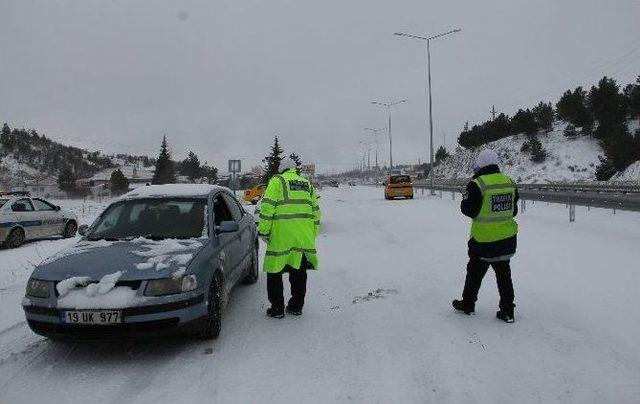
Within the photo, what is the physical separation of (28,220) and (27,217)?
0.09 m

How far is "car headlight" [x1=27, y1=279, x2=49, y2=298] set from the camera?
4613mm

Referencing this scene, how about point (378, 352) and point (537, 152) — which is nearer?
point (378, 352)

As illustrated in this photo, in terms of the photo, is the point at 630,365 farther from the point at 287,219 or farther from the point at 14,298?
the point at 14,298

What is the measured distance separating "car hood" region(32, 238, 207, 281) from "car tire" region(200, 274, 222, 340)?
419 mm

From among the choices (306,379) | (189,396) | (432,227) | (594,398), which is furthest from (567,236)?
(189,396)

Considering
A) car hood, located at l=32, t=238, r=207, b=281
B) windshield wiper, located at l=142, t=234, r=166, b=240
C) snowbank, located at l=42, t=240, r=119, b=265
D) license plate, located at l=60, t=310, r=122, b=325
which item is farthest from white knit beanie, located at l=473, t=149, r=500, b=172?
snowbank, located at l=42, t=240, r=119, b=265

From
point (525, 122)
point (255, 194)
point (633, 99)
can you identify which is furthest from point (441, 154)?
point (255, 194)

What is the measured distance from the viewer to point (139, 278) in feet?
15.0

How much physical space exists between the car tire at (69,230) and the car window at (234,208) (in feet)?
37.6

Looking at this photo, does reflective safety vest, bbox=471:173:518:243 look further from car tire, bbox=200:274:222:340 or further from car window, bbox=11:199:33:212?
car window, bbox=11:199:33:212

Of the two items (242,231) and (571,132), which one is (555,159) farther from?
(242,231)

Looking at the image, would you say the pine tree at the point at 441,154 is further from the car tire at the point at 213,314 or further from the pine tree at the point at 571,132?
the car tire at the point at 213,314

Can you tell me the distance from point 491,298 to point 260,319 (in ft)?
9.83

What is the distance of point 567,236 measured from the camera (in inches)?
486
